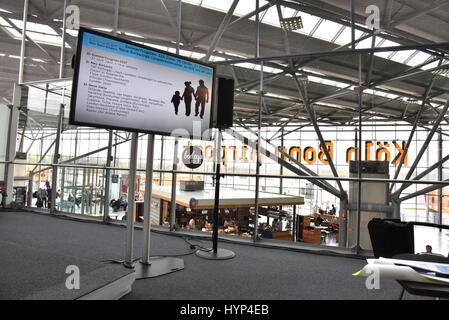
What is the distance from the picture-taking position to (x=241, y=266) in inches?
111

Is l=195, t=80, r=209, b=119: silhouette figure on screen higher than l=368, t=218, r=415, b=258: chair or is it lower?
higher

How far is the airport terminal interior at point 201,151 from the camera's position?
2172 millimetres

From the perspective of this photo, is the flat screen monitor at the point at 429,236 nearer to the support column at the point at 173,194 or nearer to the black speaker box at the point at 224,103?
the black speaker box at the point at 224,103

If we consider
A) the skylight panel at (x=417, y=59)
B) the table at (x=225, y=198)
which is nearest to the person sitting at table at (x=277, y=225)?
the table at (x=225, y=198)

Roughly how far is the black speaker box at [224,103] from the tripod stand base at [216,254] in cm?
141

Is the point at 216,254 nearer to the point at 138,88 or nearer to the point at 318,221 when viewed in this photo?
the point at 138,88

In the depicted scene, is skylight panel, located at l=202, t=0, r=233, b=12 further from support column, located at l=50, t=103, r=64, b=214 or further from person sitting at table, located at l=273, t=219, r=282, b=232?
person sitting at table, located at l=273, t=219, r=282, b=232

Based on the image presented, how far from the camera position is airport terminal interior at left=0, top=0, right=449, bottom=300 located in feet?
7.13

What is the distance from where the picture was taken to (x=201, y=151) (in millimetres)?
4422

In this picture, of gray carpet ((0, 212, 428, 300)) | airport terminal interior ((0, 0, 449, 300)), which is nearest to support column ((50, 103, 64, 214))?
airport terminal interior ((0, 0, 449, 300))

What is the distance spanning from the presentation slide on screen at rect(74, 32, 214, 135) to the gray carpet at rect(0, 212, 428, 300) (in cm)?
125

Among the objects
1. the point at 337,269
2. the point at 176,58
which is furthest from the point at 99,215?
the point at 337,269

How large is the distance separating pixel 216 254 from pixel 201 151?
1.75m

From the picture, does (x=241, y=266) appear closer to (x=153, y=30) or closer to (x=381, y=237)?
(x=381, y=237)
